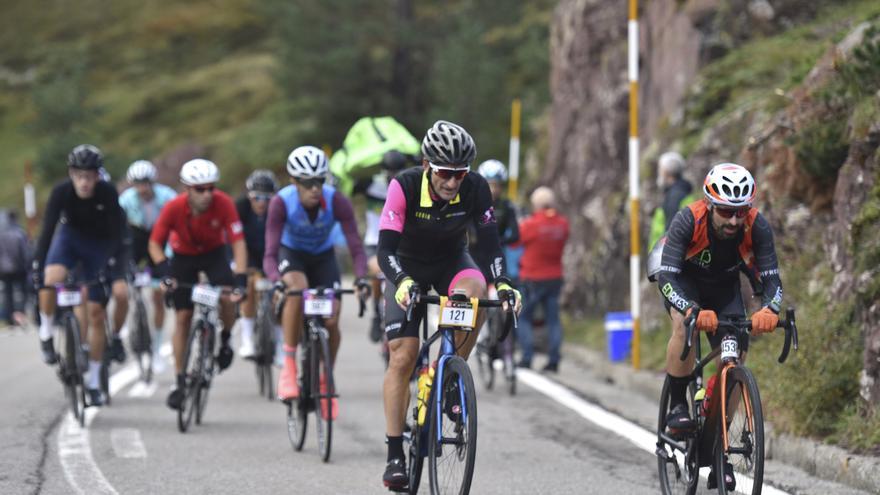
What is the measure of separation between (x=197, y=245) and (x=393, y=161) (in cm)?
174

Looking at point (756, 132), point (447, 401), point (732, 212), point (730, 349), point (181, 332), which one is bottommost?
point (447, 401)

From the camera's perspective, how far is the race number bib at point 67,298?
10711 millimetres

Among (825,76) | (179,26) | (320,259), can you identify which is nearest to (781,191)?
(825,76)

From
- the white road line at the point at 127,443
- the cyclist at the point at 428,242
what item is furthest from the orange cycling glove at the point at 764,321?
the white road line at the point at 127,443

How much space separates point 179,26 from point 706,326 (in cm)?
7947

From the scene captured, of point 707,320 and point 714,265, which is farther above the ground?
point 714,265

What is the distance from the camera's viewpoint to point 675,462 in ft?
24.0

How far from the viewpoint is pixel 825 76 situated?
1150 centimetres

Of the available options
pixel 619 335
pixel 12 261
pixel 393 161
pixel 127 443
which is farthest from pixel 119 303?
pixel 12 261

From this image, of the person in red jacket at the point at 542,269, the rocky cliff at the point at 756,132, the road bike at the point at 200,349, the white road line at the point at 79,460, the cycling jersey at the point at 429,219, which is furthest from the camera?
the person in red jacket at the point at 542,269

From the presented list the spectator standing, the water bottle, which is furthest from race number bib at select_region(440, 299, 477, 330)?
the spectator standing

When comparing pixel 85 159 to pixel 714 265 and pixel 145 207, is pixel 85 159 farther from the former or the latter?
pixel 714 265

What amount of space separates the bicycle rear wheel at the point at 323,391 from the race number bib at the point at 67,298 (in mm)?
2483

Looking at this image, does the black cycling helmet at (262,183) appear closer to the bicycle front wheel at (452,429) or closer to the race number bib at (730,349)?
the bicycle front wheel at (452,429)
